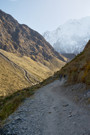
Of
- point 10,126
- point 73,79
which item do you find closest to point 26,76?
point 73,79

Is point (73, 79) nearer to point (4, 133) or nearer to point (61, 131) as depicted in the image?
point (61, 131)

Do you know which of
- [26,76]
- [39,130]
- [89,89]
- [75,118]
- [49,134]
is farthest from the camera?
[26,76]

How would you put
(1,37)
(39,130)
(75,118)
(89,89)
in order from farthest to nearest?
(1,37) → (89,89) → (75,118) → (39,130)

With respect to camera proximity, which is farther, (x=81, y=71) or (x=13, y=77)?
(x=13, y=77)

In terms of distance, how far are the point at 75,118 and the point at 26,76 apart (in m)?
104

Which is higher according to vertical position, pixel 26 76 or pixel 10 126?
pixel 10 126

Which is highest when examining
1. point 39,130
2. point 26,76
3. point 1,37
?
point 1,37

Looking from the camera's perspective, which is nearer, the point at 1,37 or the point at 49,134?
the point at 49,134

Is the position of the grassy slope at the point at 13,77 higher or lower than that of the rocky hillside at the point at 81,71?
lower

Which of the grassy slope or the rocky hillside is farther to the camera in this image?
the grassy slope

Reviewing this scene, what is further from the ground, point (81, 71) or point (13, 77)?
point (81, 71)

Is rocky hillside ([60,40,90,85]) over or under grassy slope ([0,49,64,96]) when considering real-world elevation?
over

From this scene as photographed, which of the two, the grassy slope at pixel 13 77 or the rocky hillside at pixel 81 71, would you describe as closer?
the rocky hillside at pixel 81 71

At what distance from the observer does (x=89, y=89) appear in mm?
9828
